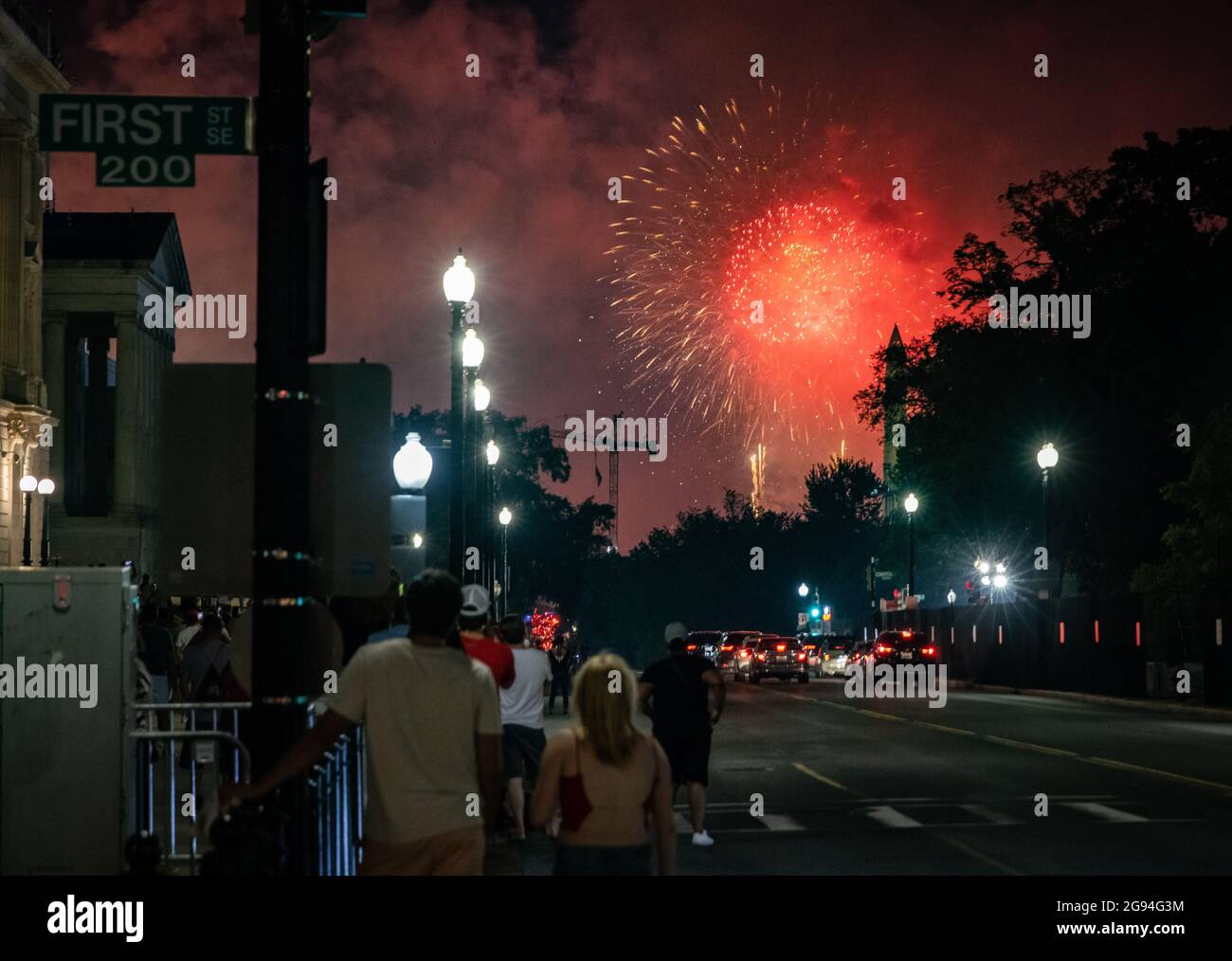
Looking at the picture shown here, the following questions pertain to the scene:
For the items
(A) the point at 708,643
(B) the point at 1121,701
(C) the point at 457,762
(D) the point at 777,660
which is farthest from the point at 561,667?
(C) the point at 457,762

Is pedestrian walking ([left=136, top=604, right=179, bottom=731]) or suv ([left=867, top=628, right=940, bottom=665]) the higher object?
pedestrian walking ([left=136, top=604, right=179, bottom=731])

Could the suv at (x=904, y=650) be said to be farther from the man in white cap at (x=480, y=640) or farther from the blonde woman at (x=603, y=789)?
the blonde woman at (x=603, y=789)

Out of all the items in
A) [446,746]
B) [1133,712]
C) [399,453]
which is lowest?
[1133,712]

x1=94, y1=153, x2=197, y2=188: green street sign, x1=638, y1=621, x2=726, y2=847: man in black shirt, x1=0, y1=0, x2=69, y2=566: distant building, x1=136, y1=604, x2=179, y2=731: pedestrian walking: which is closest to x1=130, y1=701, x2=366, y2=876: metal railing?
x1=94, y1=153, x2=197, y2=188: green street sign

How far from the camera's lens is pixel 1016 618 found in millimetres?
57688

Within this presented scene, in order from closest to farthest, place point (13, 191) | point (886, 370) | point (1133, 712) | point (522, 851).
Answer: point (522, 851) < point (1133, 712) < point (13, 191) < point (886, 370)

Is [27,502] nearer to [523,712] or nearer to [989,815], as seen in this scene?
[523,712]

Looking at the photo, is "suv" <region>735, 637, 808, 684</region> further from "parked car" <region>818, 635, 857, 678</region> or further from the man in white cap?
the man in white cap

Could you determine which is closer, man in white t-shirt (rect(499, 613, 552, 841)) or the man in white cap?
the man in white cap

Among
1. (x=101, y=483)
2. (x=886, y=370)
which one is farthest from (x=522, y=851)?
(x=101, y=483)

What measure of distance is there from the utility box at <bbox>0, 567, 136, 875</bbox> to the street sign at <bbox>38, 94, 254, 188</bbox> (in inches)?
148

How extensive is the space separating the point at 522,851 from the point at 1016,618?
44.0 m

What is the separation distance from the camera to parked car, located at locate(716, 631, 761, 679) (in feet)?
226
